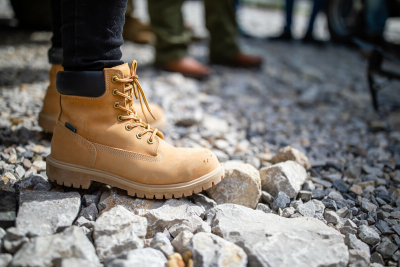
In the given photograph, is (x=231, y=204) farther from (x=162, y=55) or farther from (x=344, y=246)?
(x=162, y=55)

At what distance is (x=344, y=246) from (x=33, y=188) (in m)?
1.24

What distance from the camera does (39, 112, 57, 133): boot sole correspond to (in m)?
1.58

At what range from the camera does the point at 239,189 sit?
129 centimetres

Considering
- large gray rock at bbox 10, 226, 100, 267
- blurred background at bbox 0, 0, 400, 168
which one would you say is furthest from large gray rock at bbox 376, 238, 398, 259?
large gray rock at bbox 10, 226, 100, 267

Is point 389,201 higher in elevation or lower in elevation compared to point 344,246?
lower

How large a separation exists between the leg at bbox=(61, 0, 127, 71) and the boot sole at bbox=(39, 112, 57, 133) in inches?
23.4

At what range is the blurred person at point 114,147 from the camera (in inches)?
43.8

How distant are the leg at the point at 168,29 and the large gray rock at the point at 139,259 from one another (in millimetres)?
2321

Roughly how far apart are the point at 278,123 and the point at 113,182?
1.54 meters

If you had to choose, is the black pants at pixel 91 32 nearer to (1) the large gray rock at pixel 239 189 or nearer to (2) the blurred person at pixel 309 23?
(1) the large gray rock at pixel 239 189

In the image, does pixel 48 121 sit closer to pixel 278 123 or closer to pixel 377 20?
pixel 278 123

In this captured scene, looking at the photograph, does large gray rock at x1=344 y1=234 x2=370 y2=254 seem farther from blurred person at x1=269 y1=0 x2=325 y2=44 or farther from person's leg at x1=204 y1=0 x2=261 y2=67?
blurred person at x1=269 y1=0 x2=325 y2=44

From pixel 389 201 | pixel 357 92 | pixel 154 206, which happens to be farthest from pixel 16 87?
pixel 357 92

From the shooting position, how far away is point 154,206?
1.18 meters
